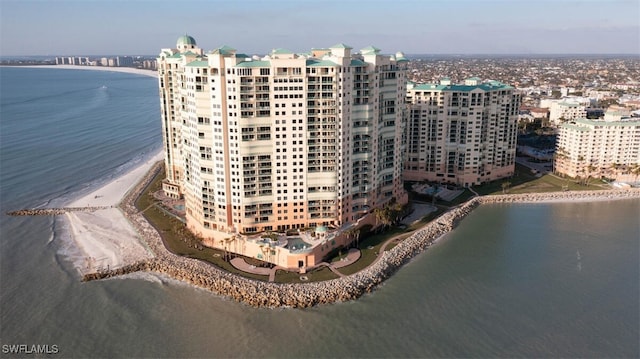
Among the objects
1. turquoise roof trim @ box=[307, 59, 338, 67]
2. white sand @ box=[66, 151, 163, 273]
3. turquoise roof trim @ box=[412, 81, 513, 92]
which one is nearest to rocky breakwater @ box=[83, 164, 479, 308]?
white sand @ box=[66, 151, 163, 273]

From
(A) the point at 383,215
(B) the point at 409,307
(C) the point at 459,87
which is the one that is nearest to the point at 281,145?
(A) the point at 383,215

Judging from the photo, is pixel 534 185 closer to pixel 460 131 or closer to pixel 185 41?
pixel 460 131

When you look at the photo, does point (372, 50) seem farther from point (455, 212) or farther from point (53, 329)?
point (53, 329)

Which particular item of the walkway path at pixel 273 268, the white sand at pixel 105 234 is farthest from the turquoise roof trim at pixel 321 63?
the white sand at pixel 105 234

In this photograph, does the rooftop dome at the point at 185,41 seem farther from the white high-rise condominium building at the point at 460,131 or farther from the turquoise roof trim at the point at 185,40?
the white high-rise condominium building at the point at 460,131

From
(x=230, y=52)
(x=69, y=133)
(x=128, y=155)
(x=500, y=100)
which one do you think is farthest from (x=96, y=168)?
(x=500, y=100)

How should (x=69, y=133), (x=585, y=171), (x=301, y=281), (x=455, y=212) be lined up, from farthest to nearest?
(x=69, y=133) → (x=585, y=171) → (x=455, y=212) → (x=301, y=281)
